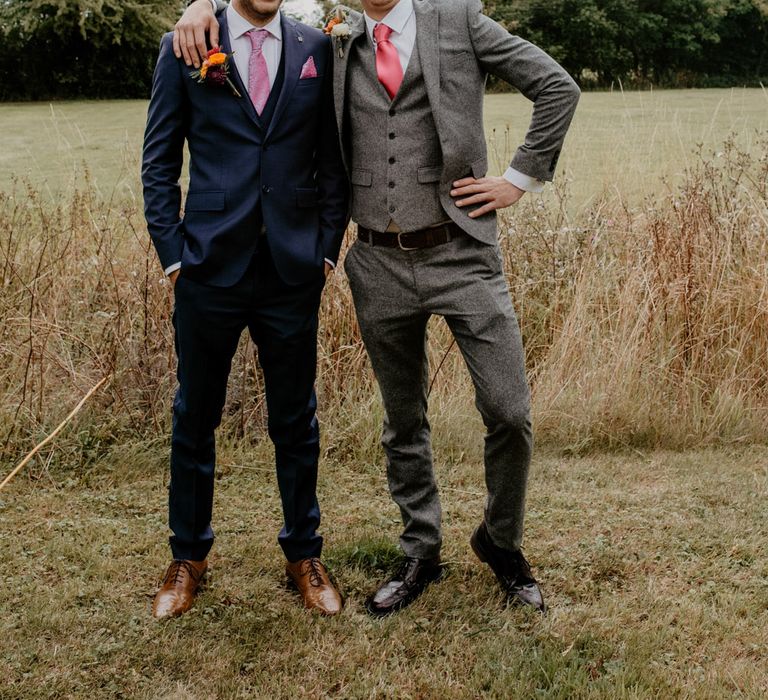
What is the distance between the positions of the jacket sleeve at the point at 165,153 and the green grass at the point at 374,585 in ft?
4.09

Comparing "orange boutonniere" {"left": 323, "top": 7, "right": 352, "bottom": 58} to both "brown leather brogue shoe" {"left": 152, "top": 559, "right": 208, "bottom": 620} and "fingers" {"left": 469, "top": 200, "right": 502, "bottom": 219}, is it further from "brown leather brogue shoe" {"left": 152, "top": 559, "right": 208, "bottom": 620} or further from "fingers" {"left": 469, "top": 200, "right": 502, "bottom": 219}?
"brown leather brogue shoe" {"left": 152, "top": 559, "right": 208, "bottom": 620}

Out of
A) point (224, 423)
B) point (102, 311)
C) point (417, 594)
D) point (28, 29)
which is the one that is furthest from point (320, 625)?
point (28, 29)

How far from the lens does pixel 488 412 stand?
280 cm

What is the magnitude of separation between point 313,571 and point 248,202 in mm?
1308

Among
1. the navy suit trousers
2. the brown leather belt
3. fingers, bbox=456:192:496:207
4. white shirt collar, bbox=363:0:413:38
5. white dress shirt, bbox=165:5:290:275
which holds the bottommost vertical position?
the navy suit trousers

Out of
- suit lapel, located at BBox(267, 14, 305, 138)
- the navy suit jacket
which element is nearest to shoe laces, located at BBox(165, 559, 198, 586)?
the navy suit jacket

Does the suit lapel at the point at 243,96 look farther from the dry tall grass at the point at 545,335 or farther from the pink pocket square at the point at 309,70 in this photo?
the dry tall grass at the point at 545,335

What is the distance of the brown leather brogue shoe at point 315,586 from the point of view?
305 cm

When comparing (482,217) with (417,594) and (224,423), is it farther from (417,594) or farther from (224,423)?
(224,423)

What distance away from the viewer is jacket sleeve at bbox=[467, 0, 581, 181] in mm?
2693

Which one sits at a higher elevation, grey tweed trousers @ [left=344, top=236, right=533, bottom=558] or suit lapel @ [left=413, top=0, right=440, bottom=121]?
suit lapel @ [left=413, top=0, right=440, bottom=121]

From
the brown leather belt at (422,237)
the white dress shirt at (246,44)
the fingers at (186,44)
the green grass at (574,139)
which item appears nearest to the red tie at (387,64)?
the white dress shirt at (246,44)

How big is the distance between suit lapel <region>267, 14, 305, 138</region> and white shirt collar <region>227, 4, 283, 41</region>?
0.10 ft

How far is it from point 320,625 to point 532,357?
2.70 meters
